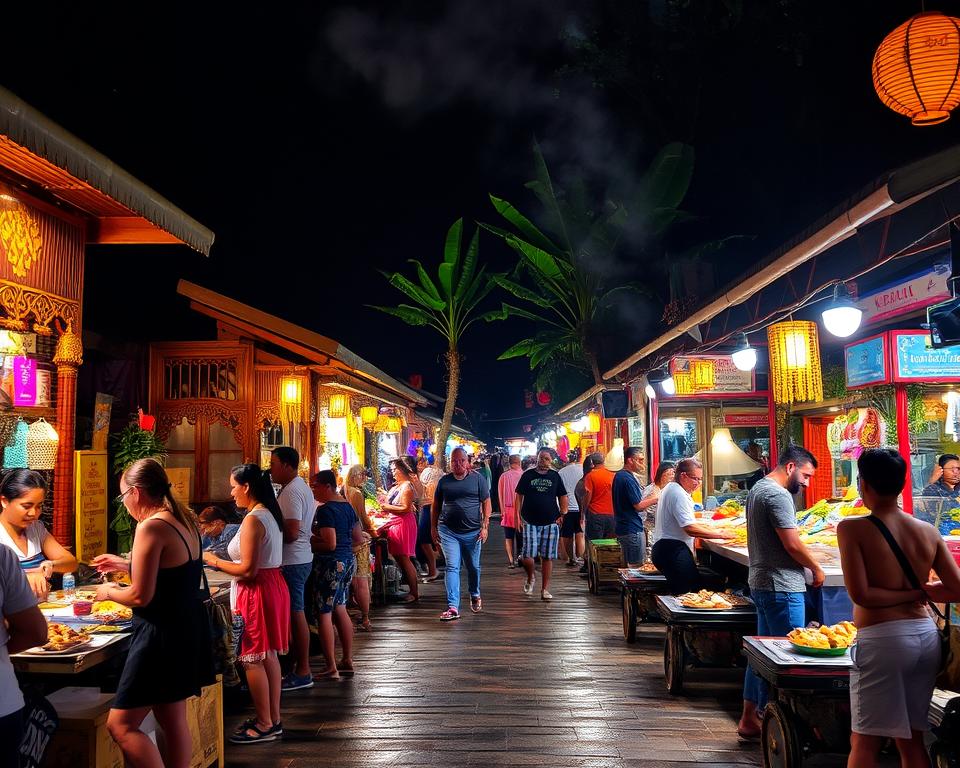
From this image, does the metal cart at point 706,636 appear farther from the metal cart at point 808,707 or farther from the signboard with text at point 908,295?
the signboard with text at point 908,295

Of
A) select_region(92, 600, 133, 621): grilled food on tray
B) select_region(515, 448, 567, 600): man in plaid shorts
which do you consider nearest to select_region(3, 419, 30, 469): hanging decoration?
select_region(92, 600, 133, 621): grilled food on tray

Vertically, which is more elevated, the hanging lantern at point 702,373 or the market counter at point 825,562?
the hanging lantern at point 702,373

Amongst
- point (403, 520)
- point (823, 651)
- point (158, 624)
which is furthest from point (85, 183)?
point (403, 520)

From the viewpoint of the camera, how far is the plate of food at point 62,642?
403cm

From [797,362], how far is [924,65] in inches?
120

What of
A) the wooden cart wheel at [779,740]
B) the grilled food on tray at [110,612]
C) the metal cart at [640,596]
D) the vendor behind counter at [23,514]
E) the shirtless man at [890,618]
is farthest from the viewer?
the metal cart at [640,596]

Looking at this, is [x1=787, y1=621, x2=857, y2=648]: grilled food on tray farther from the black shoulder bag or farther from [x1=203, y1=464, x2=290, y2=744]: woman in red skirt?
[x1=203, y1=464, x2=290, y2=744]: woman in red skirt

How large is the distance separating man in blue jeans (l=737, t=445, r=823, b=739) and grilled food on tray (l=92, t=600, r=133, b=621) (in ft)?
13.0

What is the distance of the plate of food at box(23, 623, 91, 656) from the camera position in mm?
4031

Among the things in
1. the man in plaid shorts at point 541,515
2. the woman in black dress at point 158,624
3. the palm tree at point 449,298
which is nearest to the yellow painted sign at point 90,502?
the woman in black dress at point 158,624

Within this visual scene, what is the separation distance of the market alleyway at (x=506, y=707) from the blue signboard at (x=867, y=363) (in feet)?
11.6

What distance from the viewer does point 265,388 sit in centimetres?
1062

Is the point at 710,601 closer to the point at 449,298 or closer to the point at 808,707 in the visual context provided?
the point at 808,707

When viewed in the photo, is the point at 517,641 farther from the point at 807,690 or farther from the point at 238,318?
the point at 238,318
